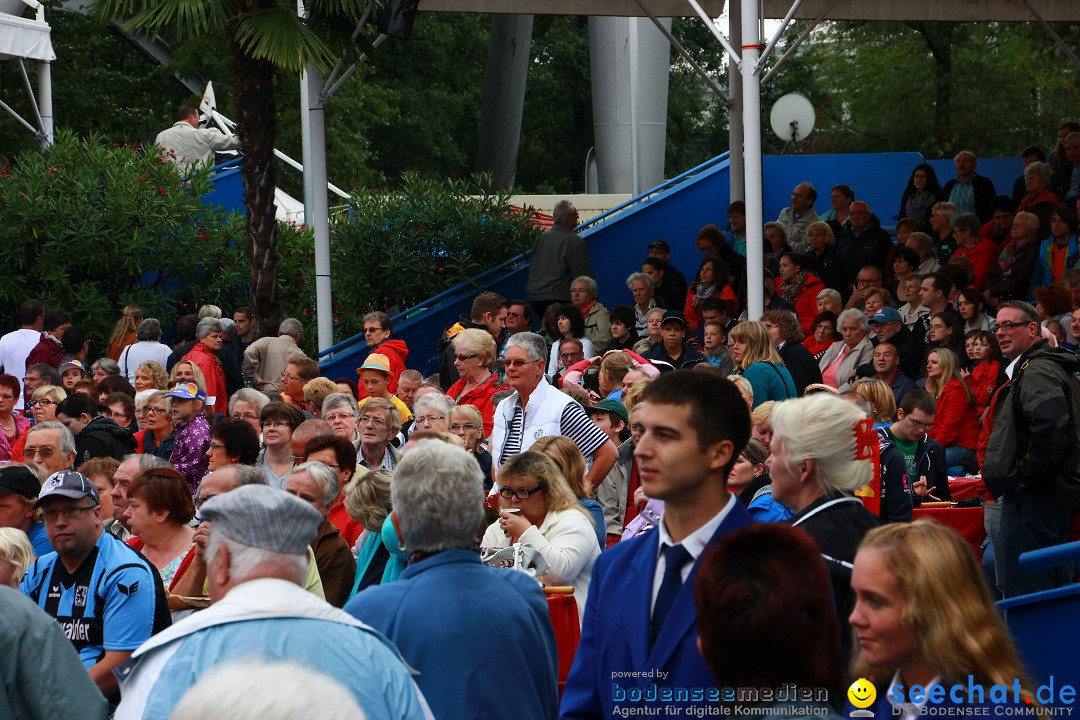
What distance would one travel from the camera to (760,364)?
1023 cm

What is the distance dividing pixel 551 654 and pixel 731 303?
1153 centimetres

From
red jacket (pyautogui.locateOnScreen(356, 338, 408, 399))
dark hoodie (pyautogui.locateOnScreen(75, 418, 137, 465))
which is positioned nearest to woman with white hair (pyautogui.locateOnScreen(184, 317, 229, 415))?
red jacket (pyautogui.locateOnScreen(356, 338, 408, 399))

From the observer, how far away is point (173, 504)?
6.39m

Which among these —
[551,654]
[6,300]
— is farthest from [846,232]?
[551,654]

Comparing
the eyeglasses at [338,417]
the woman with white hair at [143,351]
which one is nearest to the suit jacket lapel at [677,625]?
the eyeglasses at [338,417]

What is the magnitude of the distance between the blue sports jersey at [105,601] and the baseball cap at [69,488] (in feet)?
0.76

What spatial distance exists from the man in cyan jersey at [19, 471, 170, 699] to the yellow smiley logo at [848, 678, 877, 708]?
2.83 meters

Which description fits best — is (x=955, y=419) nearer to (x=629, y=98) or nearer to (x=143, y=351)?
(x=143, y=351)

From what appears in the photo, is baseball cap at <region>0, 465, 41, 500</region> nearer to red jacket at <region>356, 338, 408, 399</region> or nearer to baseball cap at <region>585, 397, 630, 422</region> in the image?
baseball cap at <region>585, 397, 630, 422</region>

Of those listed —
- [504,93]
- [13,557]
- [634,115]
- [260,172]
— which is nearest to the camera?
[13,557]

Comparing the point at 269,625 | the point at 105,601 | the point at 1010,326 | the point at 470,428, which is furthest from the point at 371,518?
the point at 1010,326

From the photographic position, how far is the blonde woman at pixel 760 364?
10.1 metres

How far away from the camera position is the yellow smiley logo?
3.65 meters

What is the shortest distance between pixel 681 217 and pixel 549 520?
45.2 ft
